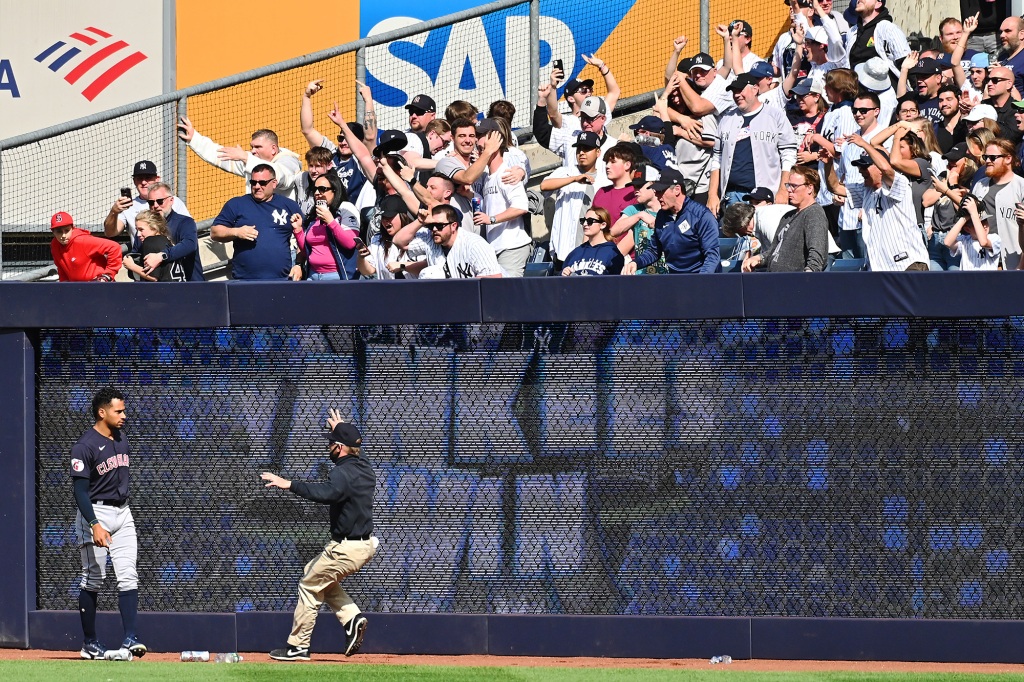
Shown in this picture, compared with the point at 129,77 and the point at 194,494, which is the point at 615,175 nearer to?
the point at 194,494

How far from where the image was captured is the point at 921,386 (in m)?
8.31

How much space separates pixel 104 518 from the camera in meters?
8.43

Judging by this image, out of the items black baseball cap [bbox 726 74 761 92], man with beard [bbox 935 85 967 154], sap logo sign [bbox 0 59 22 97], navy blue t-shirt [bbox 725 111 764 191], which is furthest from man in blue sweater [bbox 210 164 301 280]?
sap logo sign [bbox 0 59 22 97]

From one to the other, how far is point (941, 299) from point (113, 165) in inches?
277

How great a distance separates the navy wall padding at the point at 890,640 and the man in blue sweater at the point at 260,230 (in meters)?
4.44

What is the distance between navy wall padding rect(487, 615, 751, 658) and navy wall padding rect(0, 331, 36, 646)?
9.19 ft

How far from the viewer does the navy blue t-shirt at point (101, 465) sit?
8.37 m

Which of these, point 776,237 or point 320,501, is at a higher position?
point 776,237

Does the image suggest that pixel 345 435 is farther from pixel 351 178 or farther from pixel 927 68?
pixel 927 68

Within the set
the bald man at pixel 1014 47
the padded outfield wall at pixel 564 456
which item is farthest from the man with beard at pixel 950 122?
the padded outfield wall at pixel 564 456

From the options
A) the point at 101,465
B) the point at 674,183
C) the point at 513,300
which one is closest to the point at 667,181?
the point at 674,183

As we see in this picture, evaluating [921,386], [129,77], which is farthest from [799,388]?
[129,77]

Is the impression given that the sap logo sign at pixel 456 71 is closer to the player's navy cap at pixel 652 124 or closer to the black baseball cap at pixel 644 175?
the player's navy cap at pixel 652 124

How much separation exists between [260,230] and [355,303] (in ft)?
7.94
